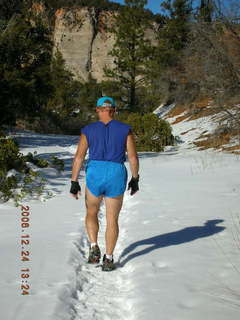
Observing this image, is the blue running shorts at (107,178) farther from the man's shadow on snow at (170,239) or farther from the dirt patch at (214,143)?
the dirt patch at (214,143)

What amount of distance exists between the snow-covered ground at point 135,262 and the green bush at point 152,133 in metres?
11.0

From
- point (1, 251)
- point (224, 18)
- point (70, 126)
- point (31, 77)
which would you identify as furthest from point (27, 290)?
point (70, 126)

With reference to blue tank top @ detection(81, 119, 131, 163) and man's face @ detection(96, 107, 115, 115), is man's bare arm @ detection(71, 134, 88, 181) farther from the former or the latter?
man's face @ detection(96, 107, 115, 115)

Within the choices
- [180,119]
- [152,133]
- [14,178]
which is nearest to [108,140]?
[14,178]

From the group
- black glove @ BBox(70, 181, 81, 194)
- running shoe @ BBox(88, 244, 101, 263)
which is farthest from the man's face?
Answer: running shoe @ BBox(88, 244, 101, 263)

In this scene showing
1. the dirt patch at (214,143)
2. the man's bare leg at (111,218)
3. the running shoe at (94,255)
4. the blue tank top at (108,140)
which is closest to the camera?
the blue tank top at (108,140)

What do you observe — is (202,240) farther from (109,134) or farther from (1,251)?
(1,251)

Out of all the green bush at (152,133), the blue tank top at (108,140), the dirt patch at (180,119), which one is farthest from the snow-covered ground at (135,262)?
the dirt patch at (180,119)

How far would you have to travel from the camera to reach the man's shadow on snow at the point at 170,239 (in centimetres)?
465

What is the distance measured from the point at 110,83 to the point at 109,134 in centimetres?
3334

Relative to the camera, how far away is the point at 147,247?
4.89m

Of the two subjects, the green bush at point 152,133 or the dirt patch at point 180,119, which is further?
the dirt patch at point 180,119

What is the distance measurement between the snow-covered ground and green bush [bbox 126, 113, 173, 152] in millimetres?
10959

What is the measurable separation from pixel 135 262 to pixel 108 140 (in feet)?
4.62
